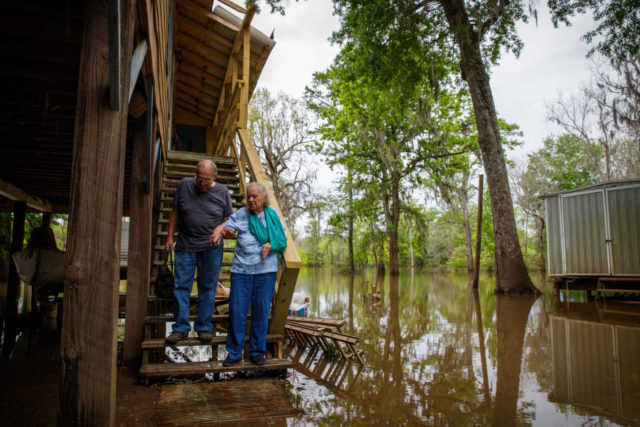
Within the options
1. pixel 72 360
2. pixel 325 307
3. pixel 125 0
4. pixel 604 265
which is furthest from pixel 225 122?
pixel 604 265

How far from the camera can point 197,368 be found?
3.86 meters

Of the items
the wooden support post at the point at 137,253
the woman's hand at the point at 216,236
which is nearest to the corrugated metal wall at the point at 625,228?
the woman's hand at the point at 216,236

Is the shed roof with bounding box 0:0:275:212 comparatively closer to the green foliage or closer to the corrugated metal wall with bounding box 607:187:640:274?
the corrugated metal wall with bounding box 607:187:640:274

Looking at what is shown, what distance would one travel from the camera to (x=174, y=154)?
26.7ft

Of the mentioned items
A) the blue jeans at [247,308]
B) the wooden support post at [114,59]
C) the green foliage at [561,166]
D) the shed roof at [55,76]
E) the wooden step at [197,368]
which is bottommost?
the wooden step at [197,368]

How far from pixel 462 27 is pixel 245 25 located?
7187 mm

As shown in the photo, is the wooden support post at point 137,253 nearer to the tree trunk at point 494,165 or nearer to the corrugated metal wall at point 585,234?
the tree trunk at point 494,165

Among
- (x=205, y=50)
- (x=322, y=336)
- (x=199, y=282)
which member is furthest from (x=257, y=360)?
(x=205, y=50)

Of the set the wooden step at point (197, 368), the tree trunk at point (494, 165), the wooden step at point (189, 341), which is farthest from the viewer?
the tree trunk at point (494, 165)

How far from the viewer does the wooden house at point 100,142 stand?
2.03 m

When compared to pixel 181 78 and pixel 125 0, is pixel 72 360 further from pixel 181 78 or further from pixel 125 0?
pixel 181 78

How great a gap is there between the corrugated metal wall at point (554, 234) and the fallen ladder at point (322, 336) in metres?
9.49

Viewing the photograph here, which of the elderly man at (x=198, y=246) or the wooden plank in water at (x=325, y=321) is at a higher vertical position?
the elderly man at (x=198, y=246)

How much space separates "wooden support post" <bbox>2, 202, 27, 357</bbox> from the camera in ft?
20.1
